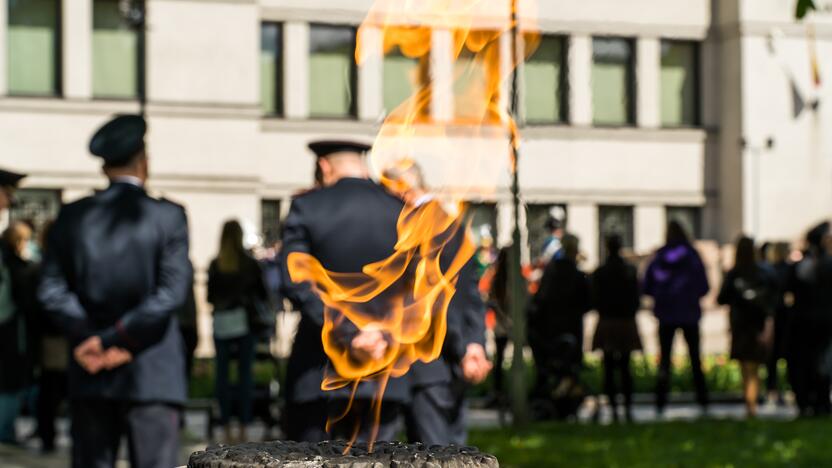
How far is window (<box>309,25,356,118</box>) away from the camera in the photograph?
33.8 metres

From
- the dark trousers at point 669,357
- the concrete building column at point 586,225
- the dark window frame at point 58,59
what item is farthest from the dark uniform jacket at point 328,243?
the concrete building column at point 586,225

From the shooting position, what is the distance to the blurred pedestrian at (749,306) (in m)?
16.5

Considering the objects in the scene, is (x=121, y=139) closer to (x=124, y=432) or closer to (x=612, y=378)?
(x=124, y=432)

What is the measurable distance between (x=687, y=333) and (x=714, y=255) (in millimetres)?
16076

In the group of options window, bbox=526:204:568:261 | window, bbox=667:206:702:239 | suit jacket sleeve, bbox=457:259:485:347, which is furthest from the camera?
window, bbox=667:206:702:239

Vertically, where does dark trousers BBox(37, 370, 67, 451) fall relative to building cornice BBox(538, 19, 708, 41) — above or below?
below

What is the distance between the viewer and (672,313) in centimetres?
1688

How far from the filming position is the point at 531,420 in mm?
16547

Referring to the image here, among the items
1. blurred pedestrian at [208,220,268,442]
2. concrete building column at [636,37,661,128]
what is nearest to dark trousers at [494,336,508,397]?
blurred pedestrian at [208,220,268,442]

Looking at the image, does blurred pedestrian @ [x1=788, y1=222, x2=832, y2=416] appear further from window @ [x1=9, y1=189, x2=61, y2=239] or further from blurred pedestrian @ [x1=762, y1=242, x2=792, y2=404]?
window @ [x1=9, y1=189, x2=61, y2=239]

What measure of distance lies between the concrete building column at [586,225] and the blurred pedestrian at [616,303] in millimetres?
18227

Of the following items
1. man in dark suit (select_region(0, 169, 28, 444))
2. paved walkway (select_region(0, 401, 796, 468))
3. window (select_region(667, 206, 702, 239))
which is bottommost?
paved walkway (select_region(0, 401, 796, 468))

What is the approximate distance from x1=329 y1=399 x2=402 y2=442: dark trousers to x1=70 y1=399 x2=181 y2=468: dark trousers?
0.68 m

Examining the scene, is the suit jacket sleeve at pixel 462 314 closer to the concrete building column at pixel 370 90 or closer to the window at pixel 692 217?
the concrete building column at pixel 370 90
